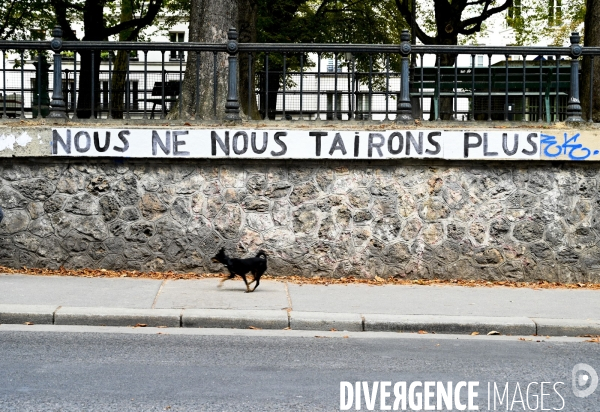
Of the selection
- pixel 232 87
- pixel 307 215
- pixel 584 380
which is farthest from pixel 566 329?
pixel 232 87

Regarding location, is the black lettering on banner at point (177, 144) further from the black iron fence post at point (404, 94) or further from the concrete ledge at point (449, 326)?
the concrete ledge at point (449, 326)

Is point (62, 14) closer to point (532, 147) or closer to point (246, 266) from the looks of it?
point (246, 266)

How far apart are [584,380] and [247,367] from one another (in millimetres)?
2645

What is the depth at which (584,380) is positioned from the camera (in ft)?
20.7

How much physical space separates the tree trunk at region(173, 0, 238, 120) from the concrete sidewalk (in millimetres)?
2572

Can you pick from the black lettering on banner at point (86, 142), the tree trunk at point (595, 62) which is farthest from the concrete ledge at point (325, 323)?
the tree trunk at point (595, 62)

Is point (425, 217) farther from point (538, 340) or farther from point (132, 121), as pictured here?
point (132, 121)

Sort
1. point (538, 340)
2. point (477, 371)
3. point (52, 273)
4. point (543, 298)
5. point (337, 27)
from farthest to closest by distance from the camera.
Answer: point (337, 27)
point (52, 273)
point (543, 298)
point (538, 340)
point (477, 371)

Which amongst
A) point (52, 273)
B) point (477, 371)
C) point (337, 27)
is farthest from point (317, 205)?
point (337, 27)

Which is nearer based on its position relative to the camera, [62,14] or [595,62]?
→ [595,62]

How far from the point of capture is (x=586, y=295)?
10.0 metres

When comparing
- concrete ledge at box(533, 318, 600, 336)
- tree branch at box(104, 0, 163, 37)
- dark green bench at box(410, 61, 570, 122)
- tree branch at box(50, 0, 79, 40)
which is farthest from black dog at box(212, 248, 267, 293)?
tree branch at box(104, 0, 163, 37)

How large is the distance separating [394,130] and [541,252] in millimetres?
2547

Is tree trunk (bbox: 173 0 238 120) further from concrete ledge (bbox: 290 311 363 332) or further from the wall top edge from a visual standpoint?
concrete ledge (bbox: 290 311 363 332)
